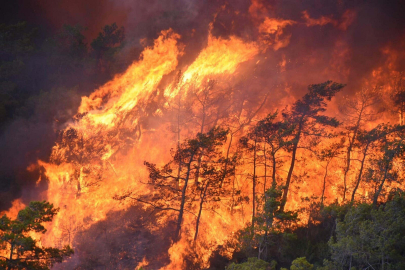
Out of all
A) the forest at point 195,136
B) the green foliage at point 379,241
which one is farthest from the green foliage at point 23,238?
the green foliage at point 379,241

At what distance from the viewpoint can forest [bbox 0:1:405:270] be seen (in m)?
20.8

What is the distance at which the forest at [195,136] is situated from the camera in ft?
68.1

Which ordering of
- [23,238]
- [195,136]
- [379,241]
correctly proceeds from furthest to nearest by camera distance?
1. [195,136]
2. [23,238]
3. [379,241]

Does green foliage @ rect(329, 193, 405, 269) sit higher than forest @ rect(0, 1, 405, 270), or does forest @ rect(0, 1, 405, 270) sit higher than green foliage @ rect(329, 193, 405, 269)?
forest @ rect(0, 1, 405, 270)

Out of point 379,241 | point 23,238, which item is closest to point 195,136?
point 23,238

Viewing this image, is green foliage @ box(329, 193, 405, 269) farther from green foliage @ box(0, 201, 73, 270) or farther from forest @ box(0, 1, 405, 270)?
green foliage @ box(0, 201, 73, 270)

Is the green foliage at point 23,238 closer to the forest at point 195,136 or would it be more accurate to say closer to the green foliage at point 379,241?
the forest at point 195,136

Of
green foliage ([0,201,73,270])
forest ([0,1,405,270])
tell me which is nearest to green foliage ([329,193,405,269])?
forest ([0,1,405,270])

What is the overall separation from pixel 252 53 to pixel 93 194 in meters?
21.3

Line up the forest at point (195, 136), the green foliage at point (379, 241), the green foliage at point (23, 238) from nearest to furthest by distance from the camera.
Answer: the green foliage at point (379, 241) < the green foliage at point (23, 238) < the forest at point (195, 136)

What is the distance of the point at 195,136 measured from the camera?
29.5 metres

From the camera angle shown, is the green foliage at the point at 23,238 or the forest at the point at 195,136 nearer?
the green foliage at the point at 23,238

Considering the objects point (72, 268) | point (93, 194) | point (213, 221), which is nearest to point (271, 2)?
point (213, 221)

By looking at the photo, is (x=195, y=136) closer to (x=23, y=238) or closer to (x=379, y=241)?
(x=23, y=238)
